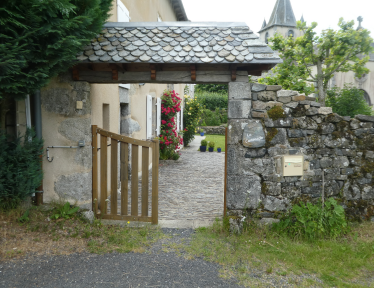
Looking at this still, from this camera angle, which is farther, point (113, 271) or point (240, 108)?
point (240, 108)

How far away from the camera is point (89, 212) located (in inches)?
194

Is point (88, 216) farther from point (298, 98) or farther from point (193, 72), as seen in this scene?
point (298, 98)

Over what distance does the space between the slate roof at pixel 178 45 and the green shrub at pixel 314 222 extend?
2188 mm

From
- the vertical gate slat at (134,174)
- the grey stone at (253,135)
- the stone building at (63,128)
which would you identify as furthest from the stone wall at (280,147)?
the stone building at (63,128)

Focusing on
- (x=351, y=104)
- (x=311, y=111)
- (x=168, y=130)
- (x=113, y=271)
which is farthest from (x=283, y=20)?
(x=113, y=271)

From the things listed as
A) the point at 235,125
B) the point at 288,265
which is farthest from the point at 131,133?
the point at 288,265

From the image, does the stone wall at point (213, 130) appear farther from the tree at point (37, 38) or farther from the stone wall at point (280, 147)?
the tree at point (37, 38)

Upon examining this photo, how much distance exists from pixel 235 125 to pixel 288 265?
200 centimetres

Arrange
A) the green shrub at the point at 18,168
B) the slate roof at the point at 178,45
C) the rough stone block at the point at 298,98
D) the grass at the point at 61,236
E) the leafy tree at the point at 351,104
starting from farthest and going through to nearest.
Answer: the leafy tree at the point at 351,104, the rough stone block at the point at 298,98, the slate roof at the point at 178,45, the green shrub at the point at 18,168, the grass at the point at 61,236

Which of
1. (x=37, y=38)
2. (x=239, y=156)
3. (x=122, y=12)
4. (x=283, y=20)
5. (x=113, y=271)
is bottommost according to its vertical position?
(x=113, y=271)

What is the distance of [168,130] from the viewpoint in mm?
11508

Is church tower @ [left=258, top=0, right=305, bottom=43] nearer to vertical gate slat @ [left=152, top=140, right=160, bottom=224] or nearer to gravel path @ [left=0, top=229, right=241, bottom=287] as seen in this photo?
vertical gate slat @ [left=152, top=140, right=160, bottom=224]

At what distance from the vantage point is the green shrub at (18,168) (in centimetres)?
428

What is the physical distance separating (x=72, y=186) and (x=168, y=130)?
6.76m
